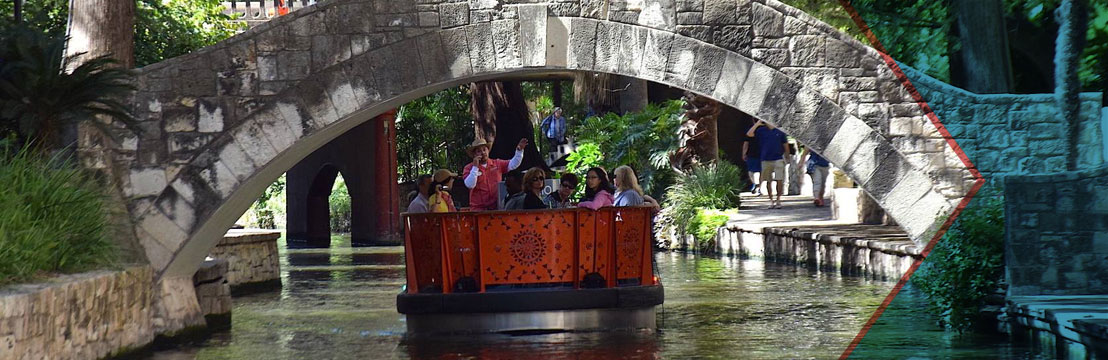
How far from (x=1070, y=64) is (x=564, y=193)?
15.1ft

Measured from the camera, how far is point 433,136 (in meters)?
33.2

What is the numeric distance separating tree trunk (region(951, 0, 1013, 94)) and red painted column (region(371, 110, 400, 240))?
15.3 meters

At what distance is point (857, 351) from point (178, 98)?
19.1 ft

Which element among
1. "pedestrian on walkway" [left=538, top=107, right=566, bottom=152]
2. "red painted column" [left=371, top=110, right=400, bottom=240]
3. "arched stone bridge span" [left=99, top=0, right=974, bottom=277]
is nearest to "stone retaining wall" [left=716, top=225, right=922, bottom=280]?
"arched stone bridge span" [left=99, top=0, right=974, bottom=277]

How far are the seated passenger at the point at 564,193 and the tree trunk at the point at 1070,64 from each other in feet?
13.6

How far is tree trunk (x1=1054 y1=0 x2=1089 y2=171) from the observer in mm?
12336

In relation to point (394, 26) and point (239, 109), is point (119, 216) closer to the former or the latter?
point (239, 109)

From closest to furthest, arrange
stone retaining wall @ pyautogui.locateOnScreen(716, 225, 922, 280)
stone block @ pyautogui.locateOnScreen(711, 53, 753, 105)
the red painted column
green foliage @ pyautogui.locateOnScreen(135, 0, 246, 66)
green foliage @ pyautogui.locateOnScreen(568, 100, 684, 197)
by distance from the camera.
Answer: stone block @ pyautogui.locateOnScreen(711, 53, 753, 105) → stone retaining wall @ pyautogui.locateOnScreen(716, 225, 922, 280) → green foliage @ pyautogui.locateOnScreen(135, 0, 246, 66) → green foliage @ pyautogui.locateOnScreen(568, 100, 684, 197) → the red painted column

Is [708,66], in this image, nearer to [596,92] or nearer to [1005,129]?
[1005,129]

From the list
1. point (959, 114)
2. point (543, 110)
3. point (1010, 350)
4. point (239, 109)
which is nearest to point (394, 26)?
point (239, 109)

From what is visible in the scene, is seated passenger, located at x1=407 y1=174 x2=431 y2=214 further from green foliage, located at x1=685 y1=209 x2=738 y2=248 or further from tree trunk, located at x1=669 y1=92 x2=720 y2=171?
tree trunk, located at x1=669 y1=92 x2=720 y2=171

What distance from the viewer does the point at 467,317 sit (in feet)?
40.3

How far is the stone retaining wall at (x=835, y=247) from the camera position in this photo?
51.9 feet

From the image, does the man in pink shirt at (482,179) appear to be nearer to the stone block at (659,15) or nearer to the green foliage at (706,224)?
the stone block at (659,15)
